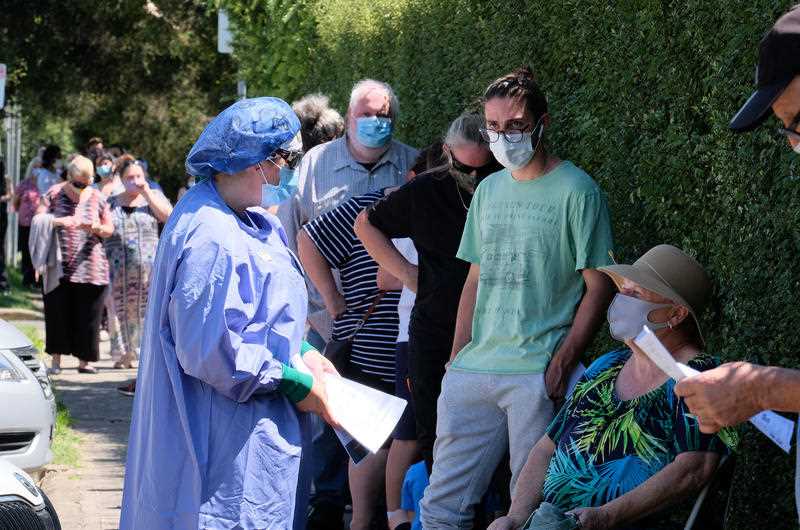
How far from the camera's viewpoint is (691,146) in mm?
4703

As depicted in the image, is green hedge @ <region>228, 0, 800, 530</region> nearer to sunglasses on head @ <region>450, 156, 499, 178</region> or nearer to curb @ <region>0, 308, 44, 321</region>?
sunglasses on head @ <region>450, 156, 499, 178</region>

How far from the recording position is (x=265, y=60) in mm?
13836

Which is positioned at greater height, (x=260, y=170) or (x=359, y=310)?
(x=260, y=170)

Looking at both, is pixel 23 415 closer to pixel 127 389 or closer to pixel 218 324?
pixel 218 324

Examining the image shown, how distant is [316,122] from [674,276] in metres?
4.23

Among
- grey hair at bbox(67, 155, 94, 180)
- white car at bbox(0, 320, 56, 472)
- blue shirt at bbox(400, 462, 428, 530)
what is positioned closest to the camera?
blue shirt at bbox(400, 462, 428, 530)

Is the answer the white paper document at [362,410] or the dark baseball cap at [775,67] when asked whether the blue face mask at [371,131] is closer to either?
the white paper document at [362,410]

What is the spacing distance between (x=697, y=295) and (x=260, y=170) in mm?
1400

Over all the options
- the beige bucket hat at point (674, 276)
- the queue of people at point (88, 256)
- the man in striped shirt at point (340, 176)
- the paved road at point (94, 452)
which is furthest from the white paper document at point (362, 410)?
the queue of people at point (88, 256)

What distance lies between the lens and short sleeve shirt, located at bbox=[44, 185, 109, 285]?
1316 centimetres

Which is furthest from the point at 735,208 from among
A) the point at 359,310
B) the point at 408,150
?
the point at 408,150

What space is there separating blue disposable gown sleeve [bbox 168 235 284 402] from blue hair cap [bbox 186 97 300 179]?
31 centimetres

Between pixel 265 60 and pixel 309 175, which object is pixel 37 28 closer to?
pixel 265 60

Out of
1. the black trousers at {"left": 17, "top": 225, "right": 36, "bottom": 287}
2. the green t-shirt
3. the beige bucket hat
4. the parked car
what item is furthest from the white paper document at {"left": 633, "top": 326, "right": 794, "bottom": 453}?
the black trousers at {"left": 17, "top": 225, "right": 36, "bottom": 287}
